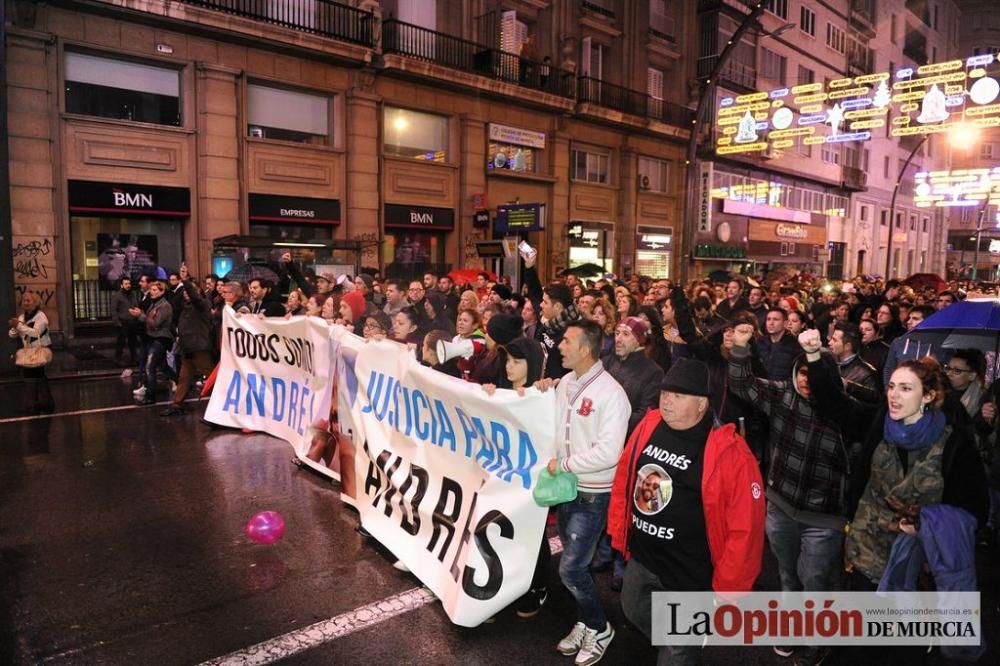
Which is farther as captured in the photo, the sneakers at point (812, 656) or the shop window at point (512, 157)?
the shop window at point (512, 157)

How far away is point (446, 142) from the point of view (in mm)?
22641

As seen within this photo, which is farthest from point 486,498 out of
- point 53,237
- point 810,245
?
point 810,245

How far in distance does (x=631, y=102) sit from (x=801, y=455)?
27.0 m

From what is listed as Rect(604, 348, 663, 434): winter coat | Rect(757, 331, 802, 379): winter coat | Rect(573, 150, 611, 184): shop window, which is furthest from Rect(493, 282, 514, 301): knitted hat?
Rect(573, 150, 611, 184): shop window

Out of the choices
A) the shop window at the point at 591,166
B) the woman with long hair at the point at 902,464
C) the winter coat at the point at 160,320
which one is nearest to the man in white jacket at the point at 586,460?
the woman with long hair at the point at 902,464

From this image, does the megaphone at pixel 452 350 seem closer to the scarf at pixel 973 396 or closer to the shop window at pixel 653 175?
the scarf at pixel 973 396

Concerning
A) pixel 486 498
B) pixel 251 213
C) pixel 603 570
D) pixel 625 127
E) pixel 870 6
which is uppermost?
pixel 870 6

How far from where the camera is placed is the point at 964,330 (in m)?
6.27

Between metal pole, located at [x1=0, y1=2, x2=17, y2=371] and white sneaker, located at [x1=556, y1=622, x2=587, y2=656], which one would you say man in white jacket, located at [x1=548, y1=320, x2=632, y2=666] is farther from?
metal pole, located at [x1=0, y1=2, x2=17, y2=371]

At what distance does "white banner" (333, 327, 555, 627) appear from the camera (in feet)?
13.6

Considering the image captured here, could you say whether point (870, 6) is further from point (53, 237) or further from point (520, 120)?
point (53, 237)

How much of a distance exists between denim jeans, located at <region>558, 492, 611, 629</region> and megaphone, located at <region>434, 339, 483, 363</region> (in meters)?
1.70

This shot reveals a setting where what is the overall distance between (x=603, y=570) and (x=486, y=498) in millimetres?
1529

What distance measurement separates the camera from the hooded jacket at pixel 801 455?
378 centimetres
